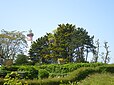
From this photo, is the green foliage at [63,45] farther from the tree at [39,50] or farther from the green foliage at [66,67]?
the green foliage at [66,67]

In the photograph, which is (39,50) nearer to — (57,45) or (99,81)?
(57,45)

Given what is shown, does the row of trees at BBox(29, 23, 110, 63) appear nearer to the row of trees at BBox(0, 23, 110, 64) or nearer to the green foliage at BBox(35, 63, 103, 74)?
the row of trees at BBox(0, 23, 110, 64)

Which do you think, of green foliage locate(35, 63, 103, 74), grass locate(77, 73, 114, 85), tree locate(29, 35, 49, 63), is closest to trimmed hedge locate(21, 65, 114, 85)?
grass locate(77, 73, 114, 85)

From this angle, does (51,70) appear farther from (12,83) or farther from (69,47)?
(12,83)

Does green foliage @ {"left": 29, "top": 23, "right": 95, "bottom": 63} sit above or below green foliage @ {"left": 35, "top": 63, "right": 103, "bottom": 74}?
above

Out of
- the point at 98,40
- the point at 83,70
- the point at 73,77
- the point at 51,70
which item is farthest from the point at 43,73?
the point at 98,40

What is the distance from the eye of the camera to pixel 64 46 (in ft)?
173

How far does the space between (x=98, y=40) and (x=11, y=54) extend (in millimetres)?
18081

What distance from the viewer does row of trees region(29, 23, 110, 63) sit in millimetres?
53219

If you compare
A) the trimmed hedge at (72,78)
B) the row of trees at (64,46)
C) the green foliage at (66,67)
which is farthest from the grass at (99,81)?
the row of trees at (64,46)

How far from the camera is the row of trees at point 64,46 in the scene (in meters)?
53.2

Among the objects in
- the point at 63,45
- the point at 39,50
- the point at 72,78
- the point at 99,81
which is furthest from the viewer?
the point at 39,50

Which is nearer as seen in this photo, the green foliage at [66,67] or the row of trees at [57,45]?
the green foliage at [66,67]

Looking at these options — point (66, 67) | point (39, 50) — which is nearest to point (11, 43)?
point (39, 50)
